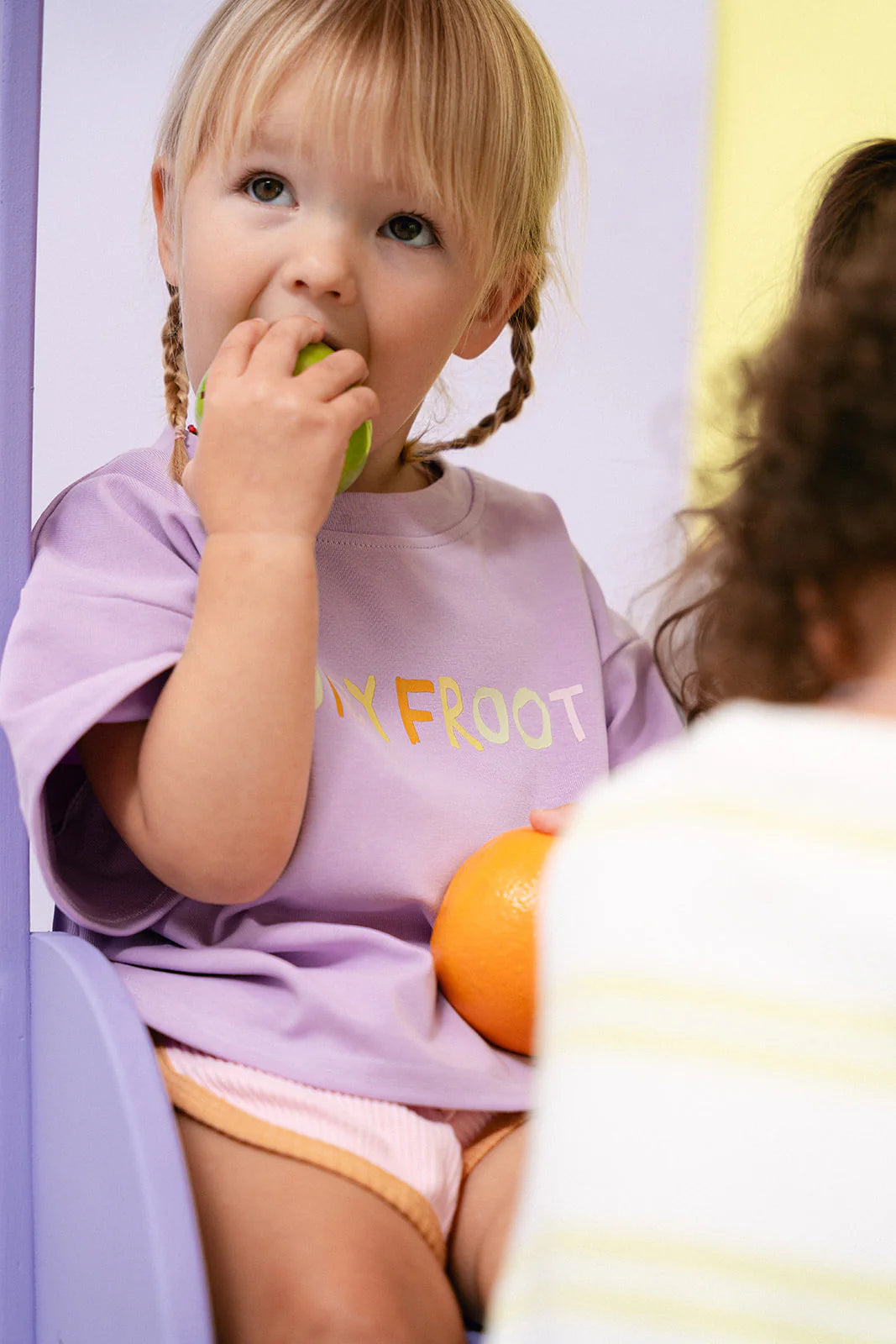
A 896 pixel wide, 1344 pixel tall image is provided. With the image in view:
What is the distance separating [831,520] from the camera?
1.35ft

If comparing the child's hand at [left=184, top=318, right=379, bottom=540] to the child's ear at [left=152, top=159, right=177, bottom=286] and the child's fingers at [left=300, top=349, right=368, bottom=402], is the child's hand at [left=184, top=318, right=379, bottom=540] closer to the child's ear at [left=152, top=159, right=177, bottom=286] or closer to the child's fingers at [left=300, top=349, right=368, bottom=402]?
the child's fingers at [left=300, top=349, right=368, bottom=402]

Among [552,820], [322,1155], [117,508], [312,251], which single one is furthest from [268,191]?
[322,1155]

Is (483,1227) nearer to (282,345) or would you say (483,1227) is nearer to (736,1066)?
(736,1066)

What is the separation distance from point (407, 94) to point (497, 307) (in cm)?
15

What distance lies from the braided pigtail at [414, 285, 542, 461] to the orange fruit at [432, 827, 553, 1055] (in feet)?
0.89

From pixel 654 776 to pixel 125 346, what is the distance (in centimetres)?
78

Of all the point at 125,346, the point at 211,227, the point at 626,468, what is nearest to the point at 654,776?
the point at 211,227

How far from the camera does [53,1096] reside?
585mm

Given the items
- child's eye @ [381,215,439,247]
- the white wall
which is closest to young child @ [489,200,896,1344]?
child's eye @ [381,215,439,247]

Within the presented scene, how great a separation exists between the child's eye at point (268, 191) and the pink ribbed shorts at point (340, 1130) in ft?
1.16

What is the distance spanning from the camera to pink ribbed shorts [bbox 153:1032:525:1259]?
1.75 ft

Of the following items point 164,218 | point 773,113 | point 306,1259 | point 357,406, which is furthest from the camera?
point 773,113

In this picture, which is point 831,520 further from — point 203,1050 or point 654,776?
point 203,1050

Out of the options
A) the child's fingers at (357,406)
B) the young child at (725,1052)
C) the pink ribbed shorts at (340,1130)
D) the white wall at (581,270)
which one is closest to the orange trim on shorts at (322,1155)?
the pink ribbed shorts at (340,1130)
